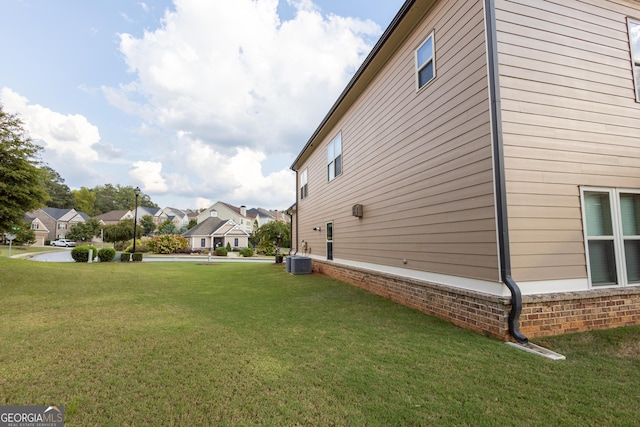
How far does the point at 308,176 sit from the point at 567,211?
1123cm

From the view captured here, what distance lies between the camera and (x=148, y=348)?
10.9 feet

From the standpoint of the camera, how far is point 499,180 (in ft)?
11.9

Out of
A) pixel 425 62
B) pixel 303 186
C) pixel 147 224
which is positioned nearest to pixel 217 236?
pixel 147 224

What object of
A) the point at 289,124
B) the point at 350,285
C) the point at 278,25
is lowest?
the point at 350,285

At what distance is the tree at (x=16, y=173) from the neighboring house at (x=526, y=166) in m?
9.72

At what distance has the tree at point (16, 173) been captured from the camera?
6984 mm

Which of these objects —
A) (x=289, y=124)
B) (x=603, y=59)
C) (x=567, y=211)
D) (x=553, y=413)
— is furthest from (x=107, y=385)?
(x=289, y=124)

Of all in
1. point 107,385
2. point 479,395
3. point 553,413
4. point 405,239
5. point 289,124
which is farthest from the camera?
point 289,124

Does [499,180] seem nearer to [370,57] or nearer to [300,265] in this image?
[370,57]

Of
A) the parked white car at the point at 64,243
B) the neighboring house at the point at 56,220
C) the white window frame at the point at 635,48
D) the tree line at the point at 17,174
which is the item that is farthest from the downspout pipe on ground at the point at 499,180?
the neighboring house at the point at 56,220

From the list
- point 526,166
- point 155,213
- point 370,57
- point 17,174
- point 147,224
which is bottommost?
point 526,166

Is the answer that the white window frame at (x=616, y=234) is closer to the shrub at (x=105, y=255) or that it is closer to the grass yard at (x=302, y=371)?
the grass yard at (x=302, y=371)

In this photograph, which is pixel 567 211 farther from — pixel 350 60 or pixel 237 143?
pixel 237 143

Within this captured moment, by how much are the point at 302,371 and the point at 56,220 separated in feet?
213
